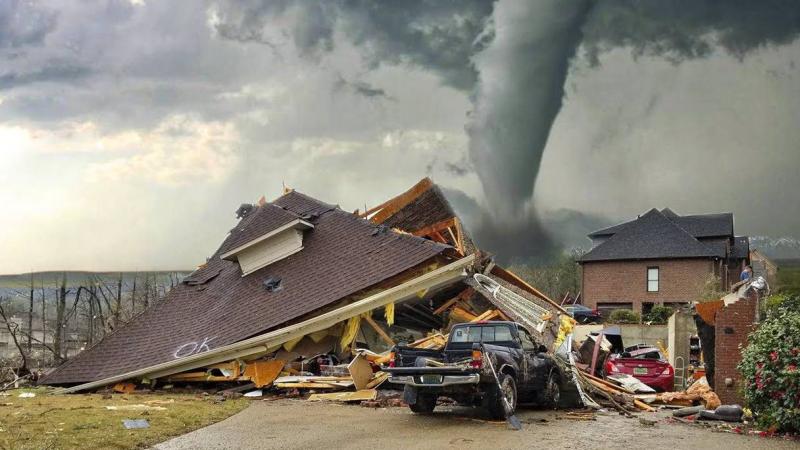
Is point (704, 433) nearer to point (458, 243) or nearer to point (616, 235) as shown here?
point (458, 243)

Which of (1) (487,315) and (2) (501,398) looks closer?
(2) (501,398)

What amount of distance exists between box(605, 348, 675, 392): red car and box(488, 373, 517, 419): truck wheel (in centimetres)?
1014

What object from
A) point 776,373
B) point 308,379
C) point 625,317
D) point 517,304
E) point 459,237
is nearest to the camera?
point 776,373

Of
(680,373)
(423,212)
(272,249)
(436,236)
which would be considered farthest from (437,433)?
(680,373)

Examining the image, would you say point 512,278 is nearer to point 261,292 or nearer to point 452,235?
point 452,235

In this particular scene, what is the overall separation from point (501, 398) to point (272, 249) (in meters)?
12.2

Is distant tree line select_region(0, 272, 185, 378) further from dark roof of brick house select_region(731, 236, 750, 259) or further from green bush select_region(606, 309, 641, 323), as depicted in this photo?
dark roof of brick house select_region(731, 236, 750, 259)

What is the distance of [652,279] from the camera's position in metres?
53.2

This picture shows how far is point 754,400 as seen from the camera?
1183 cm

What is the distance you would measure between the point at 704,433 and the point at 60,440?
32.4 ft

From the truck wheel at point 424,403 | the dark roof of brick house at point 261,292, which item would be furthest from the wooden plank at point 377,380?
the truck wheel at point 424,403

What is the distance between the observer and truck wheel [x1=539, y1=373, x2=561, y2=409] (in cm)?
1477

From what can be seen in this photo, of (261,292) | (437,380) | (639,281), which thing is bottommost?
(437,380)

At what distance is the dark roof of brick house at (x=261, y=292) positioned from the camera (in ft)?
63.4
